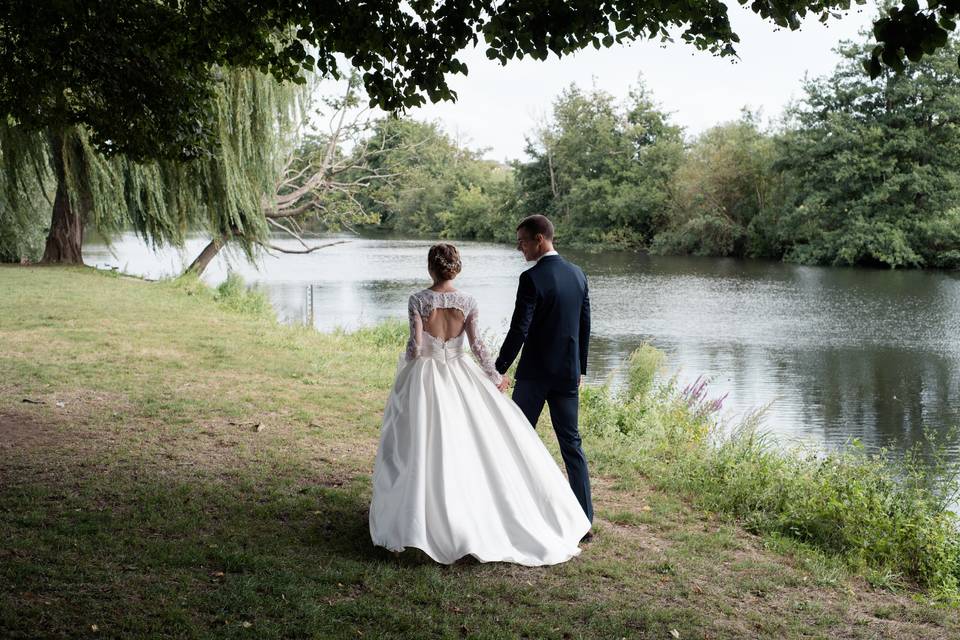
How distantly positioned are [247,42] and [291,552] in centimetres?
382

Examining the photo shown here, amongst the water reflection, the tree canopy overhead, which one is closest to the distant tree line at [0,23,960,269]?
the tree canopy overhead

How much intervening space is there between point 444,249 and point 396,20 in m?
1.97

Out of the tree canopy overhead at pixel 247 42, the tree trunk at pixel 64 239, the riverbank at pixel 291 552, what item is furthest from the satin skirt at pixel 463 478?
the tree trunk at pixel 64 239

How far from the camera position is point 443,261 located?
4.75 metres

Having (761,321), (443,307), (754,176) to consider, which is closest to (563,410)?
(443,307)

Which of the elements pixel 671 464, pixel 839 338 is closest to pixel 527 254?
pixel 671 464

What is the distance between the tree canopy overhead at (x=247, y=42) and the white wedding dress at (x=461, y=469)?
196 cm

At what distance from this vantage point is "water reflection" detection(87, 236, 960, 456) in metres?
13.4

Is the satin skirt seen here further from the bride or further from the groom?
the groom

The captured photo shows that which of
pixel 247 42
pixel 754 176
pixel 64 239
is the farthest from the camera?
pixel 754 176

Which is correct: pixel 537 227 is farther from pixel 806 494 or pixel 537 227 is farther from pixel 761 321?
pixel 761 321

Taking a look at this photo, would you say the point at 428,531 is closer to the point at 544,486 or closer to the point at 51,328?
the point at 544,486

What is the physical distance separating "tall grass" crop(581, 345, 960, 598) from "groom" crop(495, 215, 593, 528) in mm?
1726

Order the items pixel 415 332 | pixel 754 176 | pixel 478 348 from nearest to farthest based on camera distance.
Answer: pixel 415 332 < pixel 478 348 < pixel 754 176
